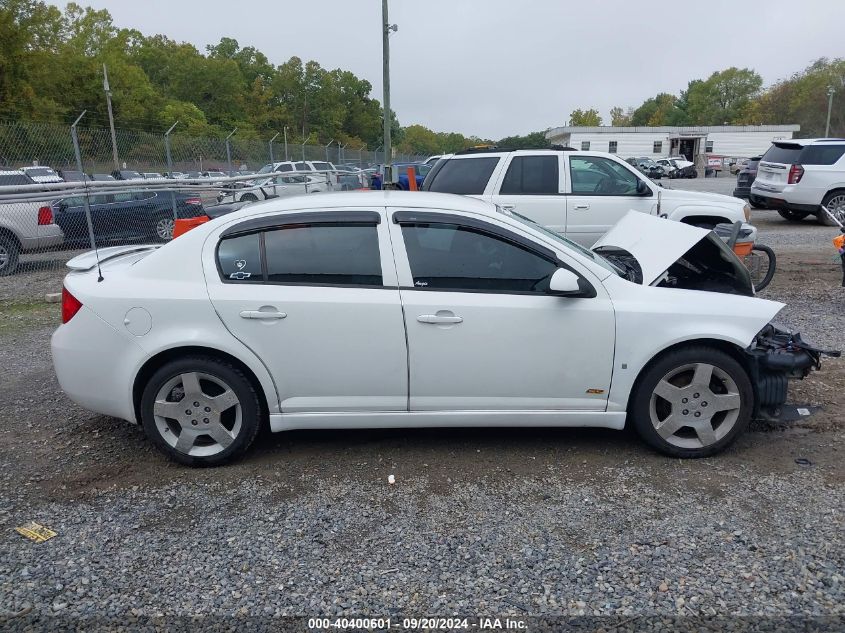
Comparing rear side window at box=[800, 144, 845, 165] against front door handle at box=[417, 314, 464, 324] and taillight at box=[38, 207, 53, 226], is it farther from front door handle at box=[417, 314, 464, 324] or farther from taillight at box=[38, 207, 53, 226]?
taillight at box=[38, 207, 53, 226]

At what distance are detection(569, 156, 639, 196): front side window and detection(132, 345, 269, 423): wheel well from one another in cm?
597

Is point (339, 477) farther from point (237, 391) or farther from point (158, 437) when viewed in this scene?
point (158, 437)

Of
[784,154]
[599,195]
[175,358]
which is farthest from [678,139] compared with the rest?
[175,358]

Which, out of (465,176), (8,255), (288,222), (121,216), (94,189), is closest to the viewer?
(288,222)

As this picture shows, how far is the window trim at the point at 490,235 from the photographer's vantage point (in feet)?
12.6

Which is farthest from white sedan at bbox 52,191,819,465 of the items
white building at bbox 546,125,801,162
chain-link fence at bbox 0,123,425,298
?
white building at bbox 546,125,801,162

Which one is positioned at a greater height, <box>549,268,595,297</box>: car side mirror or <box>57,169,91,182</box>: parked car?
<box>57,169,91,182</box>: parked car

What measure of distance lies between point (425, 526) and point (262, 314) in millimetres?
1531

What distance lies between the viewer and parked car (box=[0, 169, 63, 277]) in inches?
433

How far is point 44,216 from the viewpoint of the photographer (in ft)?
37.9

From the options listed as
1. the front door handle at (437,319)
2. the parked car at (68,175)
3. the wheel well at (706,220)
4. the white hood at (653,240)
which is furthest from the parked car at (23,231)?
the wheel well at (706,220)

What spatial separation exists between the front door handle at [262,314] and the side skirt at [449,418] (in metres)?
0.61

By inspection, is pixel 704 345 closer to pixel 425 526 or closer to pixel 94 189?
pixel 425 526

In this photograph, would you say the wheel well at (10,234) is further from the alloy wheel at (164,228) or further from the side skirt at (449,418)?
the side skirt at (449,418)
